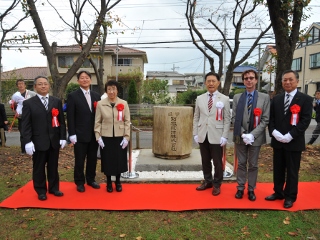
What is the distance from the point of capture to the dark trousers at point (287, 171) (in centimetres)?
388

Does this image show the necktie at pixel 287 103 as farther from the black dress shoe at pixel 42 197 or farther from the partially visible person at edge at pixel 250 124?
the black dress shoe at pixel 42 197

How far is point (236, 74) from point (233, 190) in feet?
141

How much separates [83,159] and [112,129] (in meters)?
0.69

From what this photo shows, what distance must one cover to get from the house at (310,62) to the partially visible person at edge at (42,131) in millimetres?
26145

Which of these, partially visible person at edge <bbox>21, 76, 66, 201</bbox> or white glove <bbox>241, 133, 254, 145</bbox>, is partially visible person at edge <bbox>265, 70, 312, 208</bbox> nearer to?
white glove <bbox>241, 133, 254, 145</bbox>

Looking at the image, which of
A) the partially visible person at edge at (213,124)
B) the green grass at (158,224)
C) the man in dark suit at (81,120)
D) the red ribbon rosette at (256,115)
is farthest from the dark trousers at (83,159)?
the red ribbon rosette at (256,115)

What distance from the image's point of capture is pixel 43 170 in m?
4.22

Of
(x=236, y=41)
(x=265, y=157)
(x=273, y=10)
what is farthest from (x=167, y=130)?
(x=236, y=41)

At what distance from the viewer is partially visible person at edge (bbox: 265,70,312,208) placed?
3758 millimetres

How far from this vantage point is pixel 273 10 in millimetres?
7371

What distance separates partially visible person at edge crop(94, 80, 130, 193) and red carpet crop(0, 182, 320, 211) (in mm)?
449

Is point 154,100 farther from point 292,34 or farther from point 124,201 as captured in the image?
point 124,201

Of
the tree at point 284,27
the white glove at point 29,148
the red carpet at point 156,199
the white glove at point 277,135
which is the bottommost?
the red carpet at point 156,199

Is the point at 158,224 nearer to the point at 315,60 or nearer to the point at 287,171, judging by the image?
the point at 287,171
